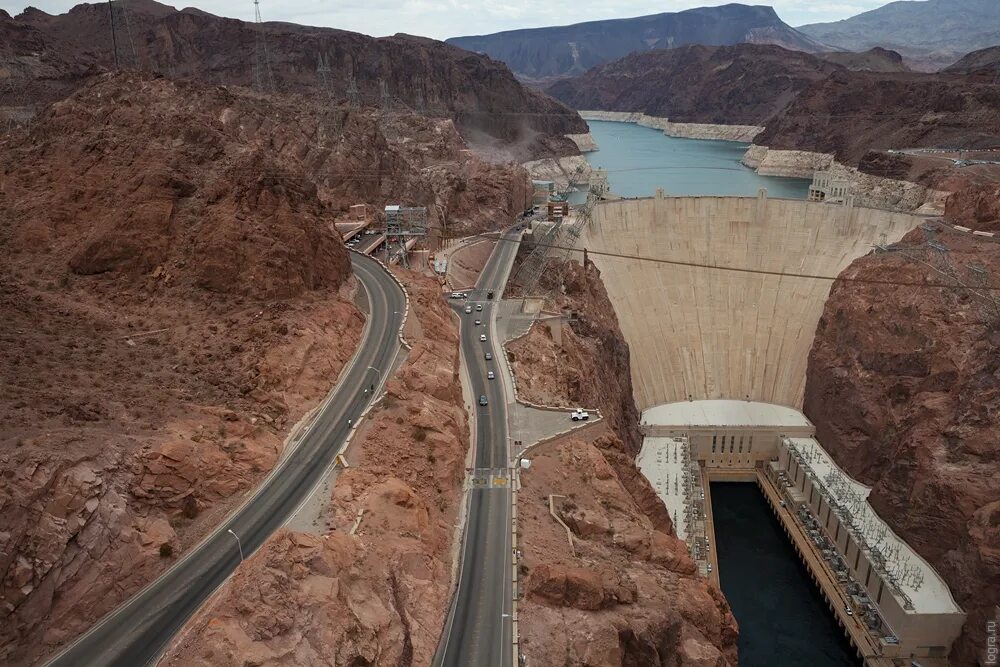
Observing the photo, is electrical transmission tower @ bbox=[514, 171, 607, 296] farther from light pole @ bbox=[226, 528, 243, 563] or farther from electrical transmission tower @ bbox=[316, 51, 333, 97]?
light pole @ bbox=[226, 528, 243, 563]

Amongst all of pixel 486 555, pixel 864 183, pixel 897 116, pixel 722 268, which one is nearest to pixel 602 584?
pixel 486 555

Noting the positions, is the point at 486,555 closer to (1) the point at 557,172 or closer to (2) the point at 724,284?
(2) the point at 724,284

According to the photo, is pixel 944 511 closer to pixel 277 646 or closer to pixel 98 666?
pixel 277 646

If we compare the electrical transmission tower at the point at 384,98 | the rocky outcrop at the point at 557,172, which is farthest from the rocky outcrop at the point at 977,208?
the rocky outcrop at the point at 557,172

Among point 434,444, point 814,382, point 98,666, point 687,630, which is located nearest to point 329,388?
point 434,444

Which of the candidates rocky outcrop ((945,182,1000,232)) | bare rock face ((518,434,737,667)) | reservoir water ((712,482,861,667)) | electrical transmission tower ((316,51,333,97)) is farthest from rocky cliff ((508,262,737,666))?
electrical transmission tower ((316,51,333,97))
